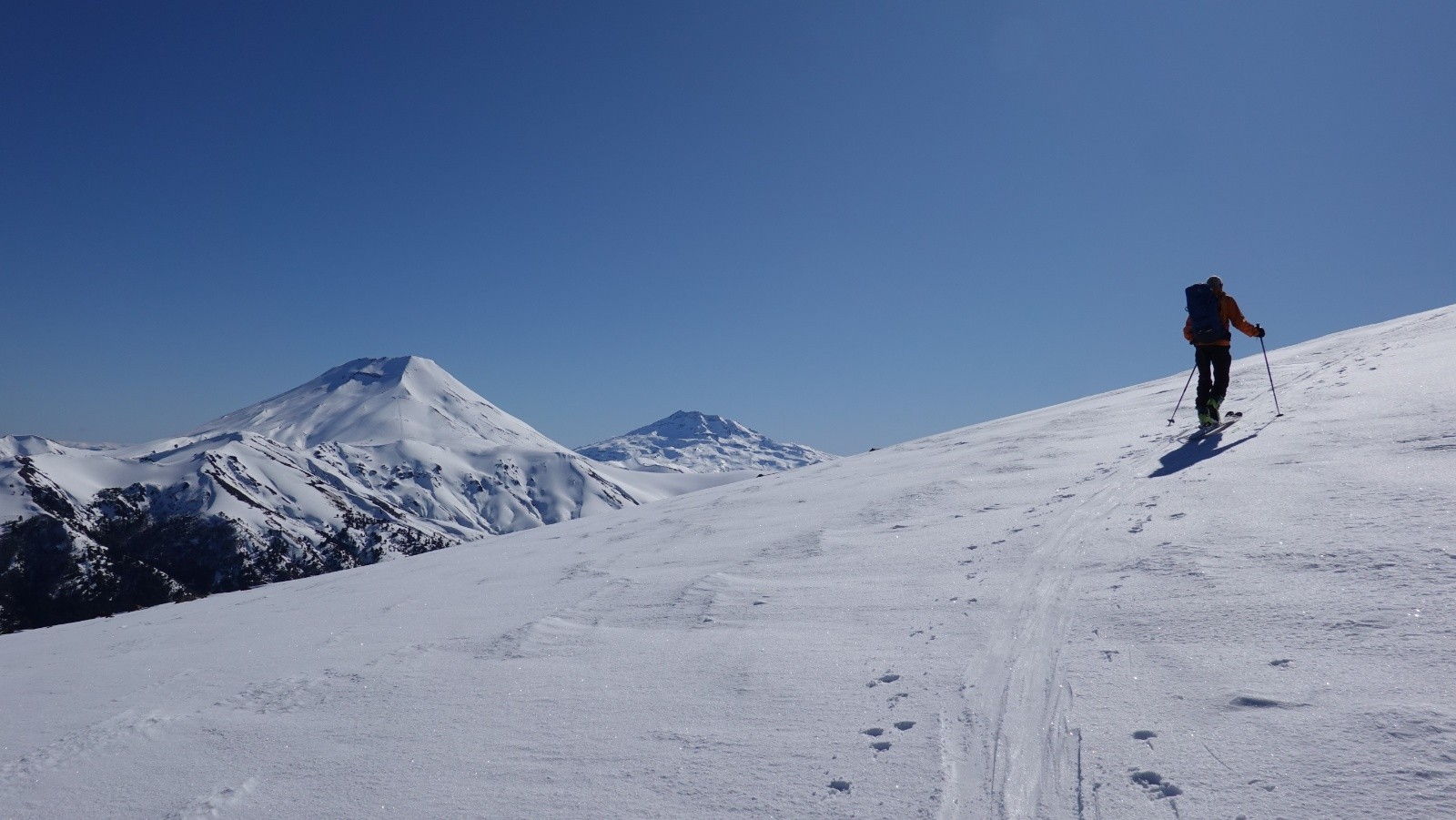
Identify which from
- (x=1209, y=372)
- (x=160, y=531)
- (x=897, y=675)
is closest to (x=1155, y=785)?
(x=897, y=675)

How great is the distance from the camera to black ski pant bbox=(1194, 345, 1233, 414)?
1213 cm

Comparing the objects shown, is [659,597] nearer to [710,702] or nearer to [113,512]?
[710,702]

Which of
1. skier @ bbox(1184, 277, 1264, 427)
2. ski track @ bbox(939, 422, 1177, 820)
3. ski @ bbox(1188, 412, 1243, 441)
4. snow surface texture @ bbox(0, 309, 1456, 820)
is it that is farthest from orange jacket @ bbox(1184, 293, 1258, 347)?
ski track @ bbox(939, 422, 1177, 820)

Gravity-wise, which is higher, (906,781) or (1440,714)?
(1440,714)

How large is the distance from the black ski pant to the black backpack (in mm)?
178

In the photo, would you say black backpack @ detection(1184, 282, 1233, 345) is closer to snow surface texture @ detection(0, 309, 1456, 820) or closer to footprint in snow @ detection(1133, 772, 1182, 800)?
snow surface texture @ detection(0, 309, 1456, 820)

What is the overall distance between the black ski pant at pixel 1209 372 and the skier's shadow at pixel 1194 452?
105 centimetres

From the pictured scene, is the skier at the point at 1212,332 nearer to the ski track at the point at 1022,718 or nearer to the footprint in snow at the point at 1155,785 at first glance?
the ski track at the point at 1022,718

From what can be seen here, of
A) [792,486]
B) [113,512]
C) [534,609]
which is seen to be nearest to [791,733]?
[534,609]

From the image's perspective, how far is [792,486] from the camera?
48.1ft

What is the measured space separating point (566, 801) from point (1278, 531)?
6132mm

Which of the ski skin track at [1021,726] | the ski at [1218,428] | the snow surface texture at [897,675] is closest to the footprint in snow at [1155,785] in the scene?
the snow surface texture at [897,675]

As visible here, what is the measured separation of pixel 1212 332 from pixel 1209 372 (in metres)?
0.71

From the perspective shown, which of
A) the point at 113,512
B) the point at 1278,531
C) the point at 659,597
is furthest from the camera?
the point at 113,512
